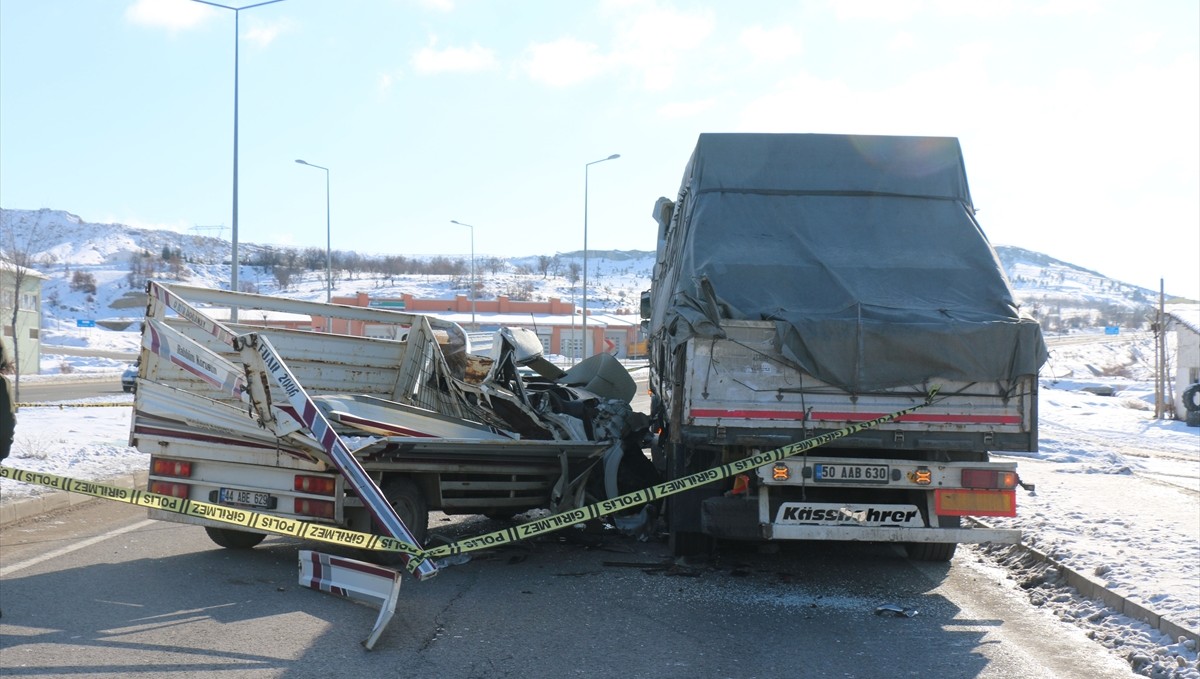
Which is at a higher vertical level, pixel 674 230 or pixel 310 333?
pixel 674 230

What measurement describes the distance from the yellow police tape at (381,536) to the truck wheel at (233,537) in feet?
4.14

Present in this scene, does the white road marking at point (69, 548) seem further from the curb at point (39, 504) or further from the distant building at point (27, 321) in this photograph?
the distant building at point (27, 321)

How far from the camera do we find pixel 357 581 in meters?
6.37

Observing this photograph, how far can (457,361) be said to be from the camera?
34.0ft

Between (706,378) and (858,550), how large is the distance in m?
3.06

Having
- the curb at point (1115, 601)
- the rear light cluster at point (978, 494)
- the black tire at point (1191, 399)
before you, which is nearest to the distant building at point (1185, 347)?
the black tire at point (1191, 399)

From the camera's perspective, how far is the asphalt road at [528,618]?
17.5ft

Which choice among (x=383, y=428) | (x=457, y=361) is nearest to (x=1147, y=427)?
(x=457, y=361)

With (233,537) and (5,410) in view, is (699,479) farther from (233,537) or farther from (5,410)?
(5,410)

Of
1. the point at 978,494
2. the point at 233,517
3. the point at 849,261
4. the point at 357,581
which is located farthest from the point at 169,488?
the point at 978,494

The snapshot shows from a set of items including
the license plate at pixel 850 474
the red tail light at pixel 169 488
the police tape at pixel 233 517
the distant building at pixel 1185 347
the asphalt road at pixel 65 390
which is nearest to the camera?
the police tape at pixel 233 517

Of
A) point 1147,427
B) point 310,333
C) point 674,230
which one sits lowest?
point 1147,427

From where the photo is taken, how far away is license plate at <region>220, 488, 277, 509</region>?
7.36 m

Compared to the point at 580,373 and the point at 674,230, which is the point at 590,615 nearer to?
the point at 674,230
